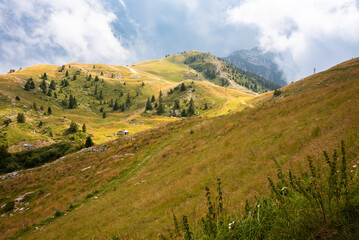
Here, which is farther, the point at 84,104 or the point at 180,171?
the point at 84,104

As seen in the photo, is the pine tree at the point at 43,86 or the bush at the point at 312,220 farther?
the pine tree at the point at 43,86

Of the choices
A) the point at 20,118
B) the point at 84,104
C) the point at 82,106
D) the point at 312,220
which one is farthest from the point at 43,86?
the point at 312,220

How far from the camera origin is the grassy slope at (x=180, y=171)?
637cm

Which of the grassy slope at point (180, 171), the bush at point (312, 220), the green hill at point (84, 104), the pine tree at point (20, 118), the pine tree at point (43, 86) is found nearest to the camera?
the bush at point (312, 220)

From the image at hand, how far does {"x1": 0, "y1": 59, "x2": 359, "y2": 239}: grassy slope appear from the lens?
6.37 meters

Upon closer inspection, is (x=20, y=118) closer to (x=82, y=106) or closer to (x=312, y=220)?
(x=82, y=106)

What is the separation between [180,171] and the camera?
507 inches

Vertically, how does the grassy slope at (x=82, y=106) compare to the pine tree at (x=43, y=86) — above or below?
below

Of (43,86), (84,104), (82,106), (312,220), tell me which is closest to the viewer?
(312,220)

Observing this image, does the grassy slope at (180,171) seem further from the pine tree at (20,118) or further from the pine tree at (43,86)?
the pine tree at (43,86)

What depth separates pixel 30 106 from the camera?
316 feet

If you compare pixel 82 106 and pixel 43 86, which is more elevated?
pixel 43 86

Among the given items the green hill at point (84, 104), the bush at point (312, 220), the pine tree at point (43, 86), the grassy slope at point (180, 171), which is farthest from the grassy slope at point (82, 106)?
the bush at point (312, 220)

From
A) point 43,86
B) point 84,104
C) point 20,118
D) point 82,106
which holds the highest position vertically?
point 43,86
